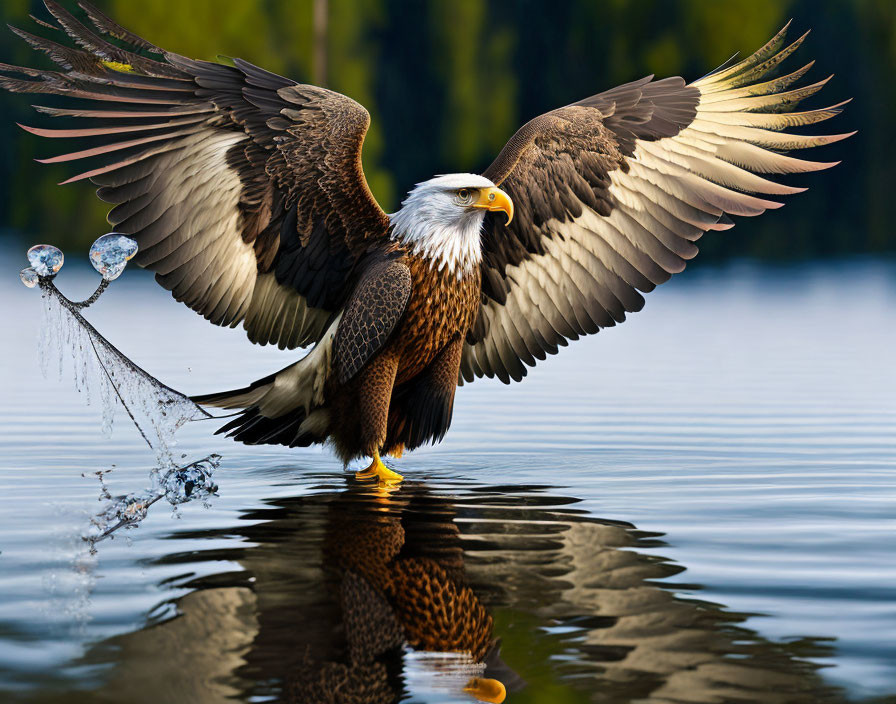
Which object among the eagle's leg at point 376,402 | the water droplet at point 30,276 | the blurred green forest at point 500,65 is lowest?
the eagle's leg at point 376,402

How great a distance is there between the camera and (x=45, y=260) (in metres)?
5.55

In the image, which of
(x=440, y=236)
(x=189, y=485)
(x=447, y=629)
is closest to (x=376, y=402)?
(x=440, y=236)

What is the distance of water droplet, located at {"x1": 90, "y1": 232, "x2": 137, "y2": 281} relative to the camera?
18.5 feet

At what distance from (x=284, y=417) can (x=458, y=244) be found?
1.21 m

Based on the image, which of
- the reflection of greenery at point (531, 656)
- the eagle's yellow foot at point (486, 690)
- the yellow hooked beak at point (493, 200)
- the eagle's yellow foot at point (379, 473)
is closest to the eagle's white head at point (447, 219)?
the yellow hooked beak at point (493, 200)

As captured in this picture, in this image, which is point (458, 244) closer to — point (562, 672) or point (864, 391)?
point (562, 672)

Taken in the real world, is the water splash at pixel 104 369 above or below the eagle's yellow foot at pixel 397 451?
above

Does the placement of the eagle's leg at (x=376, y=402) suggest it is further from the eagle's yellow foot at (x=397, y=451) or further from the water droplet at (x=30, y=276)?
the water droplet at (x=30, y=276)

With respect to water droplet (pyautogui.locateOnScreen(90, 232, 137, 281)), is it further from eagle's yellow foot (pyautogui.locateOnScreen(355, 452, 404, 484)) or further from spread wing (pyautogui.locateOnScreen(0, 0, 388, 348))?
eagle's yellow foot (pyautogui.locateOnScreen(355, 452, 404, 484))

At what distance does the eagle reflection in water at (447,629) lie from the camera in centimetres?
347

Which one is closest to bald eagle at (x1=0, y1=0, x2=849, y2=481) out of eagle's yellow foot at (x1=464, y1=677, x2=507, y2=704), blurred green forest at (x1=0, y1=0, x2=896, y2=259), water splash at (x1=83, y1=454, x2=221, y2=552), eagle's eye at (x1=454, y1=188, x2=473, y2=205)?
eagle's eye at (x1=454, y1=188, x2=473, y2=205)

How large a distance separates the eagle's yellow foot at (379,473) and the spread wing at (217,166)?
2.87 ft

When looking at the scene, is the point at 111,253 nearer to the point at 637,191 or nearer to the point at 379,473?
the point at 379,473

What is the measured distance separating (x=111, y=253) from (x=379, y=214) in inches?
53.7
